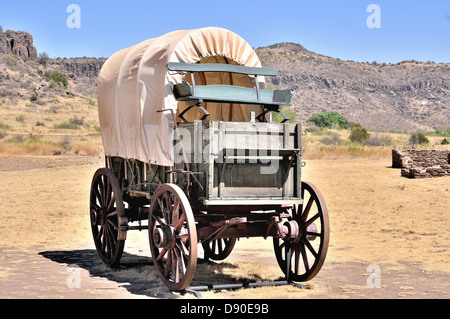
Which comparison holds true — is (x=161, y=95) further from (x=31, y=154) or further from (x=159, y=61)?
(x=31, y=154)

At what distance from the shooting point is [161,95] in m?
8.17

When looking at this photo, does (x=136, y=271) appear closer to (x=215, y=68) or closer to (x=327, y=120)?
(x=215, y=68)

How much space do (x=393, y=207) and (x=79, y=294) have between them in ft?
38.1

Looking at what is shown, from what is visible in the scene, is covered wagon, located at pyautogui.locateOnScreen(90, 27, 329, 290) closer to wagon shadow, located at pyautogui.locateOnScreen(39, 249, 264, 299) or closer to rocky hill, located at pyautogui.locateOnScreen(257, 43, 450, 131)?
wagon shadow, located at pyautogui.locateOnScreen(39, 249, 264, 299)

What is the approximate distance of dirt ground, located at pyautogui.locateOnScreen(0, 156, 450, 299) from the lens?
814 centimetres

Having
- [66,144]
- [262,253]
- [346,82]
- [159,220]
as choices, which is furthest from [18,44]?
[159,220]

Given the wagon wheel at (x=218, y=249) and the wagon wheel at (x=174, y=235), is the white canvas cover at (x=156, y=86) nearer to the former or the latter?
the wagon wheel at (x=174, y=235)

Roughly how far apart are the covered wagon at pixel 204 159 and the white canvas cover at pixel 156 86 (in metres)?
0.01

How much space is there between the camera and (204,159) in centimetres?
754

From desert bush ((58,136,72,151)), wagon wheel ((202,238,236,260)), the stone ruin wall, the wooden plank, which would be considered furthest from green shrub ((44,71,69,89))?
the wooden plank

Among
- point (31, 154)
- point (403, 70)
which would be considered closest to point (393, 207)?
point (31, 154)

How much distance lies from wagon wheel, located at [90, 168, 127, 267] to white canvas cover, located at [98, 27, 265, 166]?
49 cm

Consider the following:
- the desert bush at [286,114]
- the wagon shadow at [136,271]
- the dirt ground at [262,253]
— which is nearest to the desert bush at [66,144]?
the desert bush at [286,114]

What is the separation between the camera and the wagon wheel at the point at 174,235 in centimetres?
709
